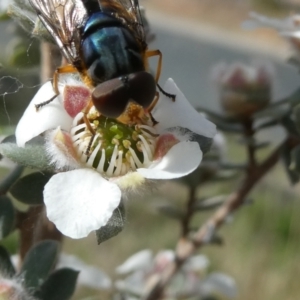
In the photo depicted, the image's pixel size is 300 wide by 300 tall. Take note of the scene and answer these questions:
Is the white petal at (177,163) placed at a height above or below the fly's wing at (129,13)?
below

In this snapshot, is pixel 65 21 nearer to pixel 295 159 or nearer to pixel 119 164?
pixel 119 164

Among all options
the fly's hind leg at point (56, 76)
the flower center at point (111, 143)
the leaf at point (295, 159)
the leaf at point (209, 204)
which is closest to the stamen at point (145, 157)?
the flower center at point (111, 143)

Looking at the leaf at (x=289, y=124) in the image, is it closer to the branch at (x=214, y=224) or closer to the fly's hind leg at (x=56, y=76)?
the branch at (x=214, y=224)

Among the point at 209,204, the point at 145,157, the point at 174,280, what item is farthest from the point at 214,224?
the point at 145,157

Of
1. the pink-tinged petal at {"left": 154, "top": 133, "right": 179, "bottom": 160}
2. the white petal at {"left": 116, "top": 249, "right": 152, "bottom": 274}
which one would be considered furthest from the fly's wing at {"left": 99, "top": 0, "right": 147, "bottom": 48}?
the white petal at {"left": 116, "top": 249, "right": 152, "bottom": 274}

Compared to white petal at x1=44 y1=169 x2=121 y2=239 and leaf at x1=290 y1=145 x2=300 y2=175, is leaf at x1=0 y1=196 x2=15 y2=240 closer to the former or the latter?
white petal at x1=44 y1=169 x2=121 y2=239

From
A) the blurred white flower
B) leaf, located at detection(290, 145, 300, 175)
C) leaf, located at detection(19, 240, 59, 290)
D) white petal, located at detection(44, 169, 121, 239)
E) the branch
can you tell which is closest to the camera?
white petal, located at detection(44, 169, 121, 239)

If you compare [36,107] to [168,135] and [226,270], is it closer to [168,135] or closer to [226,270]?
[168,135]

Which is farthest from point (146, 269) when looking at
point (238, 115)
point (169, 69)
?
point (169, 69)
